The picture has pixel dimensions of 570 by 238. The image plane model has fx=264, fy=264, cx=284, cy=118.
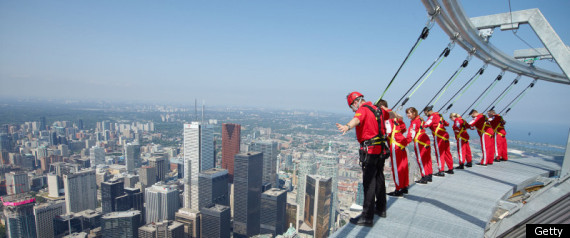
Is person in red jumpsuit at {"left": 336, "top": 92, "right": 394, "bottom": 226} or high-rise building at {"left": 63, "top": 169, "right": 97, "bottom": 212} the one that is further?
high-rise building at {"left": 63, "top": 169, "right": 97, "bottom": 212}

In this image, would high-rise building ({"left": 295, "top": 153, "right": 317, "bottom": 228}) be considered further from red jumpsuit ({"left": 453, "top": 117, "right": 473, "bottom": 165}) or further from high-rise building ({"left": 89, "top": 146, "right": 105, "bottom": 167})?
high-rise building ({"left": 89, "top": 146, "right": 105, "bottom": 167})

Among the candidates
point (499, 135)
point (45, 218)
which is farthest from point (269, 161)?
point (499, 135)

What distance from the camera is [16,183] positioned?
31484mm

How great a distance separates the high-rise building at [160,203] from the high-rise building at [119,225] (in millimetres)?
6545

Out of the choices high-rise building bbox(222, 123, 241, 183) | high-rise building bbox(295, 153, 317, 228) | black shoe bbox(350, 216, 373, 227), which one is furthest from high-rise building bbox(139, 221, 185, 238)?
black shoe bbox(350, 216, 373, 227)

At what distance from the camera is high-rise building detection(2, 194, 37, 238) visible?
23.9 meters

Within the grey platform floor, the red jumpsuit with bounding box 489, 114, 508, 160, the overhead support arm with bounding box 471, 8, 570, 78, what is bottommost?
the grey platform floor

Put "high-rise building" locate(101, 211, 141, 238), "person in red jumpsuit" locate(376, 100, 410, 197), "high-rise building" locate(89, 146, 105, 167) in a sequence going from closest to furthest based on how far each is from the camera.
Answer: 1. "person in red jumpsuit" locate(376, 100, 410, 197)
2. "high-rise building" locate(101, 211, 141, 238)
3. "high-rise building" locate(89, 146, 105, 167)

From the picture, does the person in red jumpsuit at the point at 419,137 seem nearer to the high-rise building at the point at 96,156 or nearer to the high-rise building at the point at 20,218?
the high-rise building at the point at 20,218

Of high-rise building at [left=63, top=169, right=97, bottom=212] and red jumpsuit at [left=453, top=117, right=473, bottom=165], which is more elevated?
red jumpsuit at [left=453, top=117, right=473, bottom=165]

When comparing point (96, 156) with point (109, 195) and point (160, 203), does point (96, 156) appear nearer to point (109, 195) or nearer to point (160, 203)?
point (109, 195)

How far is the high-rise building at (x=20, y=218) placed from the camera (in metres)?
23.9

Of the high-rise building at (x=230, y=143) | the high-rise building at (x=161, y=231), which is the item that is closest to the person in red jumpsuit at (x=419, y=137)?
the high-rise building at (x=161, y=231)

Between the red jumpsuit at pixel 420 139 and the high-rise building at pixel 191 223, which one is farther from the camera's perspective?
the high-rise building at pixel 191 223
